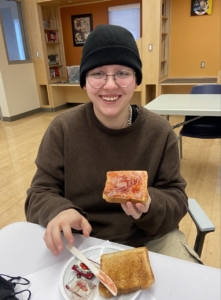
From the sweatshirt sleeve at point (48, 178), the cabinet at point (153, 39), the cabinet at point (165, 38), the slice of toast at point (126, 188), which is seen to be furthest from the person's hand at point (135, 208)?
the cabinet at point (165, 38)

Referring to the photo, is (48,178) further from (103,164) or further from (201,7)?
(201,7)

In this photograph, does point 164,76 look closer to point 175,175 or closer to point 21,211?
point 21,211

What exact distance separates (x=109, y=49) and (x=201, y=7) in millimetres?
5241

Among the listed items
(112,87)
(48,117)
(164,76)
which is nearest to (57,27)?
(48,117)

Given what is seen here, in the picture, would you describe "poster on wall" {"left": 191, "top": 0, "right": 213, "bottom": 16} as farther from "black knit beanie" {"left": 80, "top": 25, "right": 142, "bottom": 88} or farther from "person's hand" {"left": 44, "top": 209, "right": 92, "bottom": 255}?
"person's hand" {"left": 44, "top": 209, "right": 92, "bottom": 255}

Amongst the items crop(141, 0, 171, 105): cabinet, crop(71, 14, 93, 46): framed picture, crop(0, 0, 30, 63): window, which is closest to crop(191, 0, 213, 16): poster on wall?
crop(141, 0, 171, 105): cabinet

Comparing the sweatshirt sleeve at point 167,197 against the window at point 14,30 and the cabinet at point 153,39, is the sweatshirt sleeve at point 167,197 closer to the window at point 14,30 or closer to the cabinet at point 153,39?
the cabinet at point 153,39

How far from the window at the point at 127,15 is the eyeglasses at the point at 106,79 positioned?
17.2 feet

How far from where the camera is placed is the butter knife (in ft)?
1.88

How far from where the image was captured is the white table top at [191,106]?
212 centimetres

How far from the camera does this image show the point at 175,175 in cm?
94

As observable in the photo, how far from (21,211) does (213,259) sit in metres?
1.64

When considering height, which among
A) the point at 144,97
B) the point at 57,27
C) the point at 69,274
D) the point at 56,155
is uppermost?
the point at 57,27

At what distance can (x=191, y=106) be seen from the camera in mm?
2254
